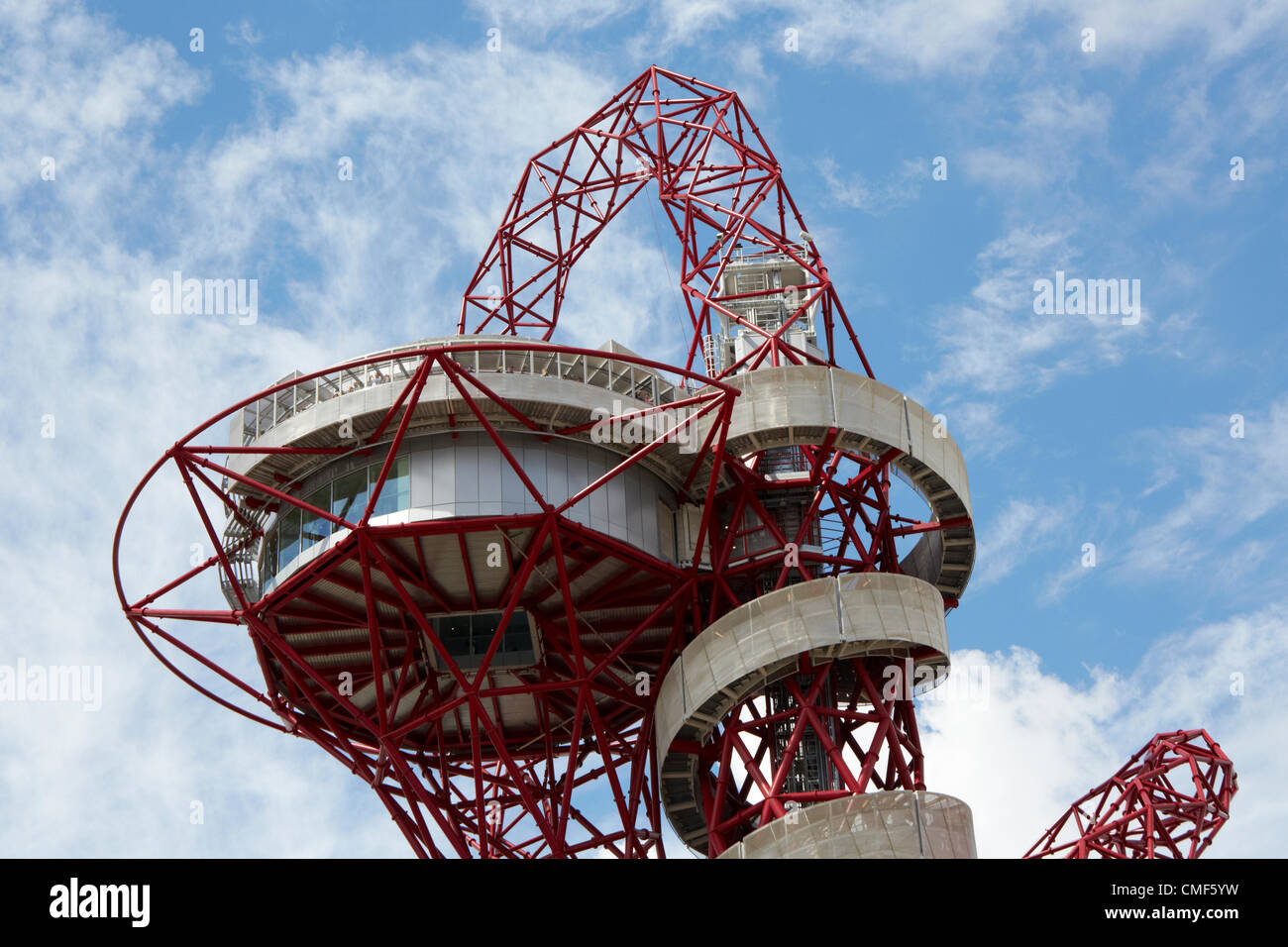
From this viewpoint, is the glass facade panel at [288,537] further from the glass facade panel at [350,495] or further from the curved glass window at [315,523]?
the glass facade panel at [350,495]

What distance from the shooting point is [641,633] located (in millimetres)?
56750

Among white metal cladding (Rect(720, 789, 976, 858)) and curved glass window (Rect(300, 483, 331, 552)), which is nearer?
white metal cladding (Rect(720, 789, 976, 858))

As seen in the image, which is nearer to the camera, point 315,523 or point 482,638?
point 315,523

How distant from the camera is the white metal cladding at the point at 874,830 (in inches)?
1863

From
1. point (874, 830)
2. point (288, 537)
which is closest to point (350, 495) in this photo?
point (288, 537)

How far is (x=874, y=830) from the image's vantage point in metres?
47.6

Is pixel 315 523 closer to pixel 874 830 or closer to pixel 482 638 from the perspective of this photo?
pixel 482 638

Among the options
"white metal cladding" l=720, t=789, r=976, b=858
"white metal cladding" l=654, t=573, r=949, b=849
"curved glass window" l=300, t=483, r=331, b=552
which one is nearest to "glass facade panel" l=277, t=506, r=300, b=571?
"curved glass window" l=300, t=483, r=331, b=552

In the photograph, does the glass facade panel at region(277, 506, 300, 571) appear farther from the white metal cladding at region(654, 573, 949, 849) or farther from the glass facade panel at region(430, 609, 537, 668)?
the white metal cladding at region(654, 573, 949, 849)

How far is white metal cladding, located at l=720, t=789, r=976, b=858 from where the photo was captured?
4731 cm
